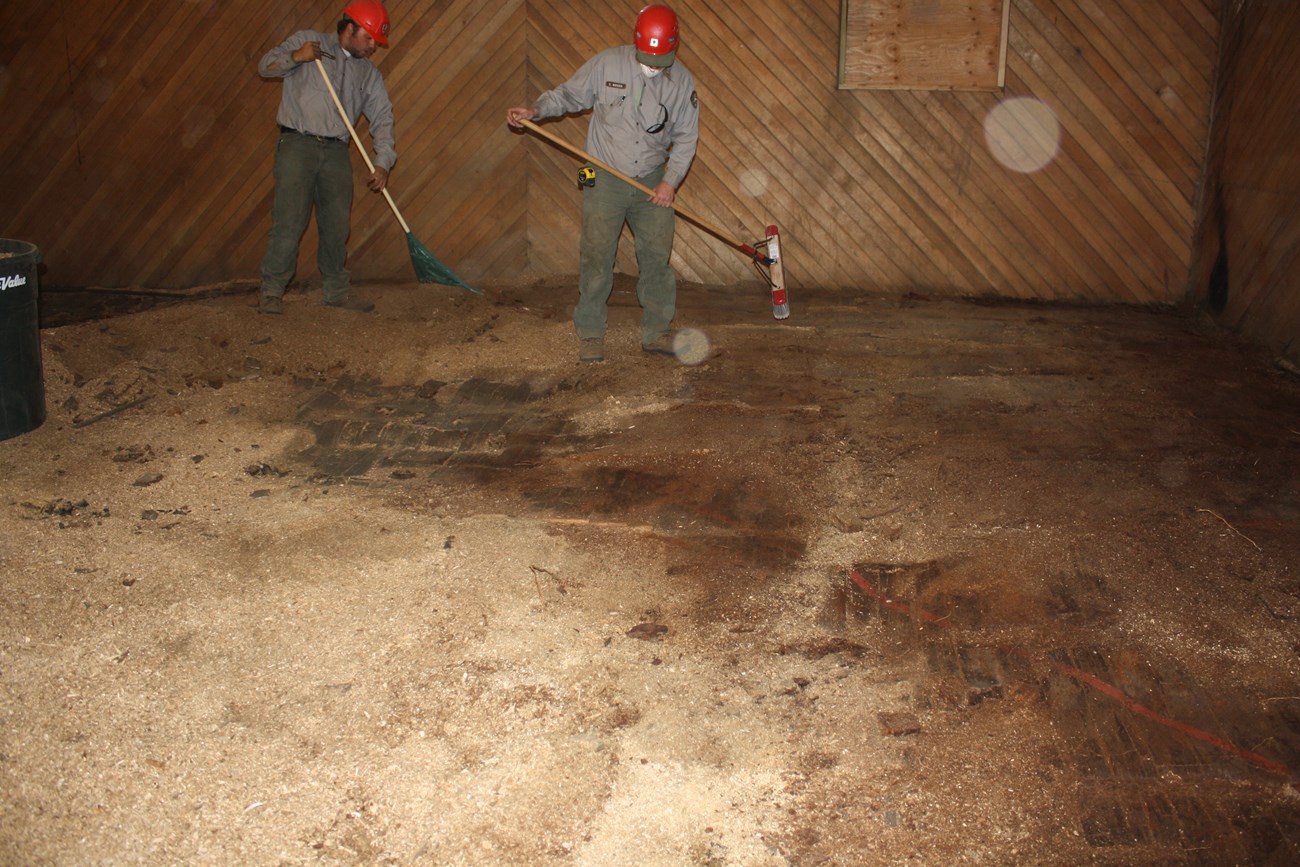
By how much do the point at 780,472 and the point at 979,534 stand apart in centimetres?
97

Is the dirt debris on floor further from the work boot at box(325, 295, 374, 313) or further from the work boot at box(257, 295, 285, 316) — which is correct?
the work boot at box(325, 295, 374, 313)

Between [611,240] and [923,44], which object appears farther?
[923,44]

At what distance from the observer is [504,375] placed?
626 cm

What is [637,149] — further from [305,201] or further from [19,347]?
[19,347]

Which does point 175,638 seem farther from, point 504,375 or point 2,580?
point 504,375

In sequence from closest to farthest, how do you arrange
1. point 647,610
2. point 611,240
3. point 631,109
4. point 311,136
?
1. point 647,610
2. point 631,109
3. point 611,240
4. point 311,136

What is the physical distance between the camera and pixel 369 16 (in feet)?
21.5

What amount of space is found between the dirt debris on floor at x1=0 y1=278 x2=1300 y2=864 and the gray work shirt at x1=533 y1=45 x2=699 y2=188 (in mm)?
1266

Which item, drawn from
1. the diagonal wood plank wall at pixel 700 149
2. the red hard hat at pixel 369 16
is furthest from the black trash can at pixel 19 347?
the diagonal wood plank wall at pixel 700 149

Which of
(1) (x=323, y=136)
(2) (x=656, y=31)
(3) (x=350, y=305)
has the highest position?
(2) (x=656, y=31)

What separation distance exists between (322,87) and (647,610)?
451 centimetres

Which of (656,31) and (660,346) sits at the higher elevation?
(656,31)

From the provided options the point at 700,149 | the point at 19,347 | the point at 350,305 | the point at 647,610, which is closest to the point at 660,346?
the point at 700,149

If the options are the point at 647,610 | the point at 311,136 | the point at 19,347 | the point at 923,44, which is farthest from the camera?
the point at 923,44
